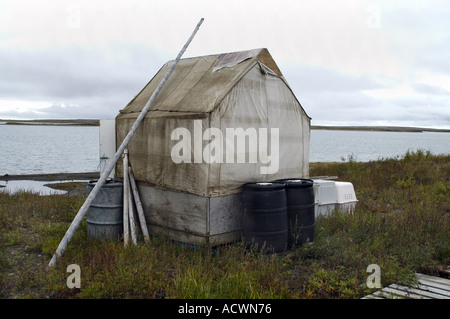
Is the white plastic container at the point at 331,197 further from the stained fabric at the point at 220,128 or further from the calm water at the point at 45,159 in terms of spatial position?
the calm water at the point at 45,159

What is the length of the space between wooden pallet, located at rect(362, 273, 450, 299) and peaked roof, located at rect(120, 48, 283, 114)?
3614 mm

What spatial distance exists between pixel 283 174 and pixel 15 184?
18.9 meters

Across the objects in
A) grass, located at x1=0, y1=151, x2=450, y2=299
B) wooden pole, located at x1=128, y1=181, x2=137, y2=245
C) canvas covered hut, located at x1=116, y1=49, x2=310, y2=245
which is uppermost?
canvas covered hut, located at x1=116, y1=49, x2=310, y2=245

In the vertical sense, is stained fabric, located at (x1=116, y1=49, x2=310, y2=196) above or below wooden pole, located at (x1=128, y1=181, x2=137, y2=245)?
above

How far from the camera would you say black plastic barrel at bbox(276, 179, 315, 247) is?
274 inches

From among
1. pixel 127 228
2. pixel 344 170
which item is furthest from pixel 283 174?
pixel 344 170

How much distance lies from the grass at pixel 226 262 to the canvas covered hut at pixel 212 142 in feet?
1.84

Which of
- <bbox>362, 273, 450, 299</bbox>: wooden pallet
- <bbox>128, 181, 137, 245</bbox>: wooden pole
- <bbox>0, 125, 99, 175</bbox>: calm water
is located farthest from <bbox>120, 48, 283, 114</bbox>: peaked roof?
<bbox>0, 125, 99, 175</bbox>: calm water

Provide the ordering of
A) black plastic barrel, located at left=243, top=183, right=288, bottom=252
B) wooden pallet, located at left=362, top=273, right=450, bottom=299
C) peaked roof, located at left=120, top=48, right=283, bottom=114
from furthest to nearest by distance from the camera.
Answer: peaked roof, located at left=120, top=48, right=283, bottom=114, black plastic barrel, located at left=243, top=183, right=288, bottom=252, wooden pallet, located at left=362, top=273, right=450, bottom=299

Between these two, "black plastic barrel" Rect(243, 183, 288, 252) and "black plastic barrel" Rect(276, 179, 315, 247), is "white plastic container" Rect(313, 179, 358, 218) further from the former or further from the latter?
"black plastic barrel" Rect(243, 183, 288, 252)

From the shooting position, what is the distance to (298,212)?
6973 millimetres

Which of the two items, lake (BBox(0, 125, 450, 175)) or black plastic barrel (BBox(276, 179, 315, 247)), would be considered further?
lake (BBox(0, 125, 450, 175))

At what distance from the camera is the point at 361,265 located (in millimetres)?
5840

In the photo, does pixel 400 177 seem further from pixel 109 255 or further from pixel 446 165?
pixel 109 255
